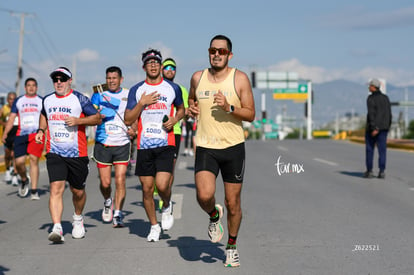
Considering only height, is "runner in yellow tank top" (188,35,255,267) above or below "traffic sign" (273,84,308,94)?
below

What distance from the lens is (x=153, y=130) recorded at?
23.3 ft

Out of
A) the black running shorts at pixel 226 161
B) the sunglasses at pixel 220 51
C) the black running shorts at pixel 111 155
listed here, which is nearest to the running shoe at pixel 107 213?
the black running shorts at pixel 111 155

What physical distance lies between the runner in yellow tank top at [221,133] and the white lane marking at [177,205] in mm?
2837

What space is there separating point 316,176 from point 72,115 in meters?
8.48

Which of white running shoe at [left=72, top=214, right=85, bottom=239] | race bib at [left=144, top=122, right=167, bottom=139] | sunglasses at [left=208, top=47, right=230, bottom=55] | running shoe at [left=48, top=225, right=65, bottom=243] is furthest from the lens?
→ white running shoe at [left=72, top=214, right=85, bottom=239]

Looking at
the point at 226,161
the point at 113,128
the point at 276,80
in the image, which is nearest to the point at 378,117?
the point at 113,128

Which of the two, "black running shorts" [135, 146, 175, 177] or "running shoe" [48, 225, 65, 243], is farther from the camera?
"black running shorts" [135, 146, 175, 177]

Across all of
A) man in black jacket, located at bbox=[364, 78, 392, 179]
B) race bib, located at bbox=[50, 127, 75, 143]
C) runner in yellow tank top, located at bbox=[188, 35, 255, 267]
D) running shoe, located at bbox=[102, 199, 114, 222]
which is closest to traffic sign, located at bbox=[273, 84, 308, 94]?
man in black jacket, located at bbox=[364, 78, 392, 179]

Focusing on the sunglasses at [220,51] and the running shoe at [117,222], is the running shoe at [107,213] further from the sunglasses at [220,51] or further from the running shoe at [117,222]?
the sunglasses at [220,51]

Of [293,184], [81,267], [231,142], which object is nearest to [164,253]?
[81,267]

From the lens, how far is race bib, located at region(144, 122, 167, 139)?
7105 millimetres

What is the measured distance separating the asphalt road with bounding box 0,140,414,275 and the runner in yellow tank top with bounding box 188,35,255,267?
1.67ft

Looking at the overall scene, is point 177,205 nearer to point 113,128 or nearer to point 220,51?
point 113,128

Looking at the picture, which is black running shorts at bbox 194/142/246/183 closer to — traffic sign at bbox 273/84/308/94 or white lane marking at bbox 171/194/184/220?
white lane marking at bbox 171/194/184/220
